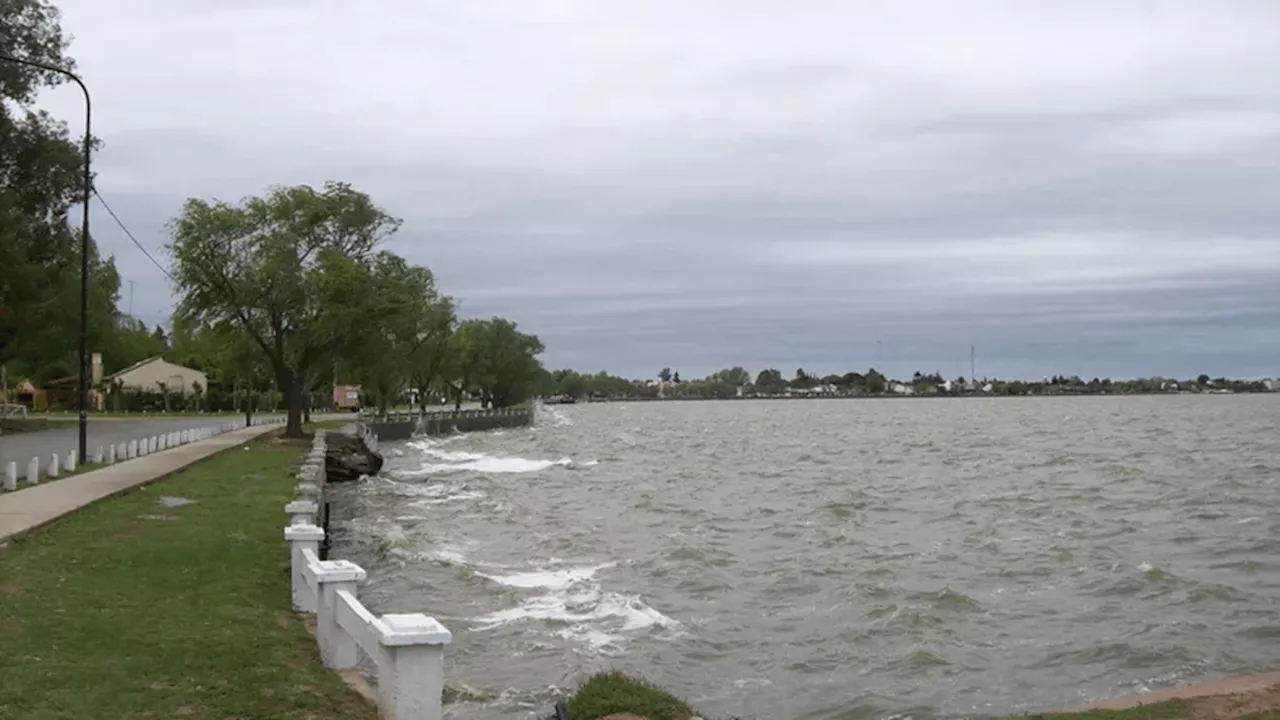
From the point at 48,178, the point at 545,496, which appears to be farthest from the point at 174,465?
the point at 48,178

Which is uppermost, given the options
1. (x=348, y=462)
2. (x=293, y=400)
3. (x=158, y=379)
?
(x=158, y=379)

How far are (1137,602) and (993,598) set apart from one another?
2189 millimetres

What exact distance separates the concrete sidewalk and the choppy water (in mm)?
4521

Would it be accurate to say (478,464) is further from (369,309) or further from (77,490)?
(77,490)

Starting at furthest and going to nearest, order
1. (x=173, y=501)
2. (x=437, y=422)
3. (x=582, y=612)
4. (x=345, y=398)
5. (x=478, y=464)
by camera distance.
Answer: (x=345, y=398), (x=437, y=422), (x=478, y=464), (x=173, y=501), (x=582, y=612)

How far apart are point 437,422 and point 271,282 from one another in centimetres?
4690

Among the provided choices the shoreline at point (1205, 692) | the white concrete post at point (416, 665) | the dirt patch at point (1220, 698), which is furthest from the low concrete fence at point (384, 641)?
the shoreline at point (1205, 692)

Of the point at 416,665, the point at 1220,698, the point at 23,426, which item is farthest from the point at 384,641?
the point at 23,426

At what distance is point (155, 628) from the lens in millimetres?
9969

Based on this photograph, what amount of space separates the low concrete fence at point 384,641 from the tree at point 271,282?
38.4m

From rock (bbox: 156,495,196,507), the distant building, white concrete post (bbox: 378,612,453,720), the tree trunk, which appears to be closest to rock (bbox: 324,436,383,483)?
the tree trunk

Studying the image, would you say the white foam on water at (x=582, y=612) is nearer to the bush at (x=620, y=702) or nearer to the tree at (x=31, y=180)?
the bush at (x=620, y=702)

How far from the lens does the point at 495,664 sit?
13719 millimetres

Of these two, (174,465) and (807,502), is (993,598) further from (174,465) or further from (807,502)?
(174,465)
